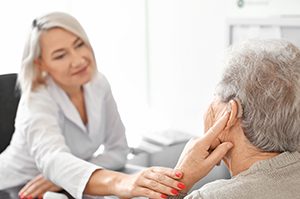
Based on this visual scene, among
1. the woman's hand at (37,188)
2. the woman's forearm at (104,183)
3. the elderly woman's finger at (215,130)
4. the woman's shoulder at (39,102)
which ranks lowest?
the woman's hand at (37,188)

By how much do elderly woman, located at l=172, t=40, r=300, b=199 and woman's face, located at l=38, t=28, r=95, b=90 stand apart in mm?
904

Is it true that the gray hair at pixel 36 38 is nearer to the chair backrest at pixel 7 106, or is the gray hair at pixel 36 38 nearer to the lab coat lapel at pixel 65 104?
the lab coat lapel at pixel 65 104

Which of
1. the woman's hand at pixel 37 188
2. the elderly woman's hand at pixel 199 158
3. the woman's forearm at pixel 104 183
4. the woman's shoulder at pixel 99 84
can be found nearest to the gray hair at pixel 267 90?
the elderly woman's hand at pixel 199 158

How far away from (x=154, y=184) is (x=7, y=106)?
112cm

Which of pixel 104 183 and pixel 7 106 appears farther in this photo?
pixel 7 106

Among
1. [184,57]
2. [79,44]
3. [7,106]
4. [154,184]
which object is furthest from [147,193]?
[184,57]

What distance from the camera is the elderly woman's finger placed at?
1.09 m

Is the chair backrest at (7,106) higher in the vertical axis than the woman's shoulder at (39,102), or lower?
lower

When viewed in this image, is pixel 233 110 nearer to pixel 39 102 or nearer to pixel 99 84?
pixel 39 102

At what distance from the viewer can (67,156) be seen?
153cm

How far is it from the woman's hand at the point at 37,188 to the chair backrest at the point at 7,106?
2.06 feet

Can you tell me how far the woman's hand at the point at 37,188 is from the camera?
58.1 inches

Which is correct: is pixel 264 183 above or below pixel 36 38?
below

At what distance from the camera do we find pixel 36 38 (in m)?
1.80
